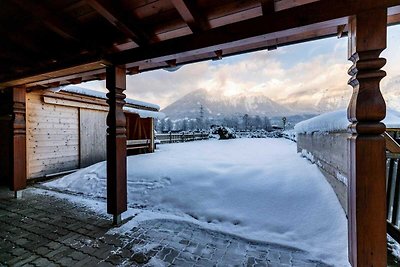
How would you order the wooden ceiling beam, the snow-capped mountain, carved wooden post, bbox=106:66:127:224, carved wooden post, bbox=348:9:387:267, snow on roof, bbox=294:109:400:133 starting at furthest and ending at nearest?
the snow-capped mountain → carved wooden post, bbox=106:66:127:224 → snow on roof, bbox=294:109:400:133 → the wooden ceiling beam → carved wooden post, bbox=348:9:387:267

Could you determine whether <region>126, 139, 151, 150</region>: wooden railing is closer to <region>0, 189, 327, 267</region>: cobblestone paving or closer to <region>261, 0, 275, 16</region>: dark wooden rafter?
<region>0, 189, 327, 267</region>: cobblestone paving

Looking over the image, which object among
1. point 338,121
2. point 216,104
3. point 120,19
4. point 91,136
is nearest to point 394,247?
point 338,121

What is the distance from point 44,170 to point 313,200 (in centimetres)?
693

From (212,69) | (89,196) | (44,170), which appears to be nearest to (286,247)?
(89,196)

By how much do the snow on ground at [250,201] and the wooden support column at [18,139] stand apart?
0.93 metres

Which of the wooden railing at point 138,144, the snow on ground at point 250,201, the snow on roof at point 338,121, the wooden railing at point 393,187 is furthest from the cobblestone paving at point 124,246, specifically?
the wooden railing at point 138,144

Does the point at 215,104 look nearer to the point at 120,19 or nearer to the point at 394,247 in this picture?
the point at 120,19

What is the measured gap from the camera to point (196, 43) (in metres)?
2.19

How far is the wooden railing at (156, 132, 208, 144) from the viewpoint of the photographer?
14.2m

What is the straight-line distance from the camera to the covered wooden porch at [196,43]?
4.77ft

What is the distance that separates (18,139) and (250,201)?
4.89m

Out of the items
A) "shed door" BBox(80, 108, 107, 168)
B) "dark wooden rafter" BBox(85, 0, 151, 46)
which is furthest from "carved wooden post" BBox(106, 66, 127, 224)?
"shed door" BBox(80, 108, 107, 168)

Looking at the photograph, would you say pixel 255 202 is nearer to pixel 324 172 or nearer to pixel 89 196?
pixel 324 172

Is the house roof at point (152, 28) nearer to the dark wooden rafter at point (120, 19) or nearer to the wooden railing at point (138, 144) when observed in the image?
the dark wooden rafter at point (120, 19)
